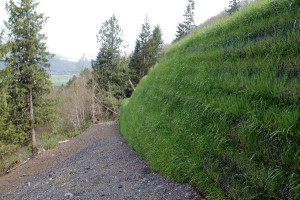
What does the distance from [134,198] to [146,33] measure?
30.3 metres

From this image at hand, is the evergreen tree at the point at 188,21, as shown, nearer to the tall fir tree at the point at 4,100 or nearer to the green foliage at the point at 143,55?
the green foliage at the point at 143,55

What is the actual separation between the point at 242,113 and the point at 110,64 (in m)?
26.7

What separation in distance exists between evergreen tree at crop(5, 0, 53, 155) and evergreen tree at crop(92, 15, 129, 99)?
9.59m

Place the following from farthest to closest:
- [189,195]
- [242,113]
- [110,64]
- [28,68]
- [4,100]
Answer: [110,64]
[28,68]
[4,100]
[189,195]
[242,113]

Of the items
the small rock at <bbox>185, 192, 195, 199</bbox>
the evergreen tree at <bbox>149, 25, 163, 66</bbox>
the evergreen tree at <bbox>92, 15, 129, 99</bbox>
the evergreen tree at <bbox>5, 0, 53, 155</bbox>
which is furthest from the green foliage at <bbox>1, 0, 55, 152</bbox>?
the evergreen tree at <bbox>149, 25, 163, 66</bbox>

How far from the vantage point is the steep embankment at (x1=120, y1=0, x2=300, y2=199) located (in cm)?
195

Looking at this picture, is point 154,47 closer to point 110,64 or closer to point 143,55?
point 143,55

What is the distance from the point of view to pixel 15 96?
46.3ft

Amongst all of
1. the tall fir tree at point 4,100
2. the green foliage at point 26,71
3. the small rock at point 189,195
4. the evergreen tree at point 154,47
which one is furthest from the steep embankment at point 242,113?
the evergreen tree at point 154,47

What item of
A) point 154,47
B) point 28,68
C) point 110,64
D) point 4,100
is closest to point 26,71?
point 28,68

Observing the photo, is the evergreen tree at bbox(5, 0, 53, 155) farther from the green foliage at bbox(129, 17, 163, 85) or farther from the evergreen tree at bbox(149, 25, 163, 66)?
the evergreen tree at bbox(149, 25, 163, 66)

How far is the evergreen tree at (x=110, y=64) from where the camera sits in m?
25.6

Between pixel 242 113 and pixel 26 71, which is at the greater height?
pixel 26 71

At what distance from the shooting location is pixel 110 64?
90.7 ft
